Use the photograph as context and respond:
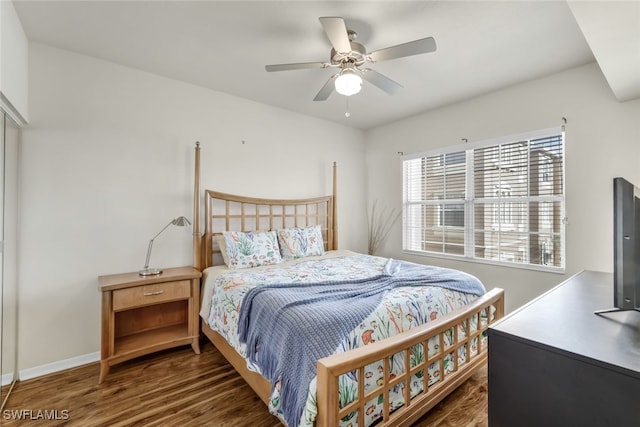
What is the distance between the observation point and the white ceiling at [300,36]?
6.10ft

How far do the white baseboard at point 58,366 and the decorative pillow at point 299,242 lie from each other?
1.90 m

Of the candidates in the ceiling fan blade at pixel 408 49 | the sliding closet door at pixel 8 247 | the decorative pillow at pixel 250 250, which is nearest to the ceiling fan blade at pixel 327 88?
the ceiling fan blade at pixel 408 49

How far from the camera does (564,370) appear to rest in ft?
2.87

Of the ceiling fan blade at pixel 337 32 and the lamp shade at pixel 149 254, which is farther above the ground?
the ceiling fan blade at pixel 337 32

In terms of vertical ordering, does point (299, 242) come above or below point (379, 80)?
below

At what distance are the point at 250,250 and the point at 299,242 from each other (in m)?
0.64

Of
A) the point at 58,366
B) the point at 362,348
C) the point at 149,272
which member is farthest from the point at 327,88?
the point at 58,366

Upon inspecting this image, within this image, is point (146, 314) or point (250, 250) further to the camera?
point (250, 250)

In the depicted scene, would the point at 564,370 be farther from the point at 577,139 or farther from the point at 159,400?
the point at 577,139

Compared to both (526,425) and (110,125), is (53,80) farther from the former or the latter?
(526,425)

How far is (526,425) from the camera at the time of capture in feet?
Result: 3.09

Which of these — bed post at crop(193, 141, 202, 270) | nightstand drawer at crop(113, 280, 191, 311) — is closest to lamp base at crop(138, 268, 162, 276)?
nightstand drawer at crop(113, 280, 191, 311)

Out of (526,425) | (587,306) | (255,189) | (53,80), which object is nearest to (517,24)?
(587,306)

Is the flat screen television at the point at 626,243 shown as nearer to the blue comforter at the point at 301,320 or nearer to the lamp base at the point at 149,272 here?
the blue comforter at the point at 301,320
